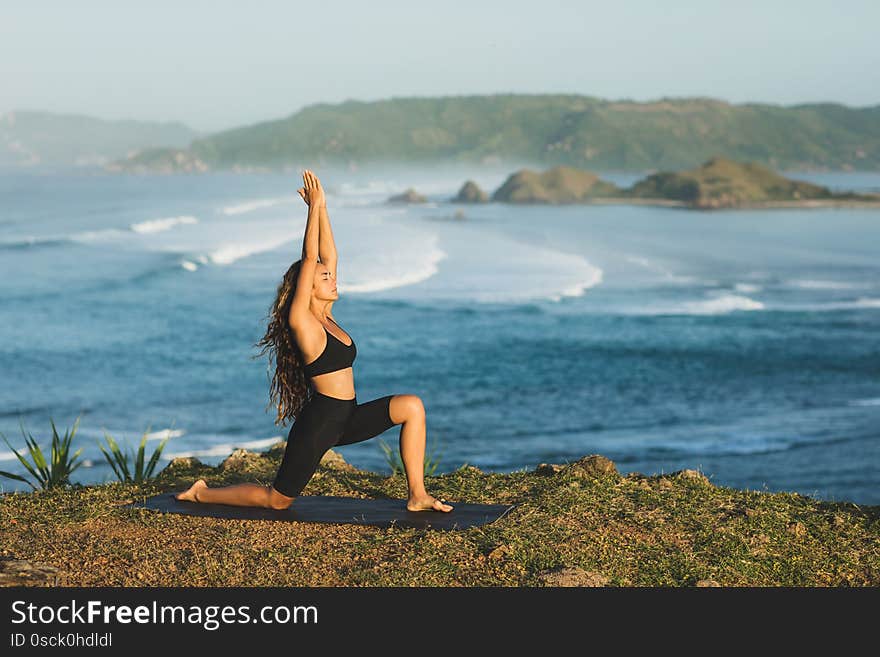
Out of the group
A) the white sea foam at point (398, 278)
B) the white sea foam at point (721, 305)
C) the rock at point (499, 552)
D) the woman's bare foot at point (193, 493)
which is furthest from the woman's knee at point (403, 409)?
the white sea foam at point (398, 278)

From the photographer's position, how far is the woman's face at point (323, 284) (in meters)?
7.11

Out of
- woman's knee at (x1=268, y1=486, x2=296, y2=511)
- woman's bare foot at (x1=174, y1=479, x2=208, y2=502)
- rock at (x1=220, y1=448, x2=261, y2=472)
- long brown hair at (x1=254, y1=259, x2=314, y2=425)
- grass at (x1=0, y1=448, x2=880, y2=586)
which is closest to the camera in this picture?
grass at (x1=0, y1=448, x2=880, y2=586)

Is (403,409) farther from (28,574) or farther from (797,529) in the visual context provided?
(797,529)

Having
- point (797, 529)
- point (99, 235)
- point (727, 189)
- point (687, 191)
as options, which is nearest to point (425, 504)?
point (797, 529)

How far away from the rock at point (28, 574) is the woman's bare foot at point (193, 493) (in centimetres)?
149

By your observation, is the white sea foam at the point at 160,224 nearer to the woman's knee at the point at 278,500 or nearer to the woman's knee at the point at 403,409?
the woman's knee at the point at 278,500

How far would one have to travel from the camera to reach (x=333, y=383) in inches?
283

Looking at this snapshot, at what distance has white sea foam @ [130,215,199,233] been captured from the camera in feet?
255

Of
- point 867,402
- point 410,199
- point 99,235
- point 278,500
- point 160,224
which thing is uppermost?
point 410,199

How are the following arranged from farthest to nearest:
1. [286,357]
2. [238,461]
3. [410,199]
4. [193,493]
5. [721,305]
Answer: [410,199], [721,305], [238,461], [193,493], [286,357]

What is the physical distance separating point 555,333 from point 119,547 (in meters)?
31.6

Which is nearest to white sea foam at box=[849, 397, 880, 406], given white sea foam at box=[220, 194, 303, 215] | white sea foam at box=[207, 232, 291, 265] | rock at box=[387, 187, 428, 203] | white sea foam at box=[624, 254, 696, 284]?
white sea foam at box=[624, 254, 696, 284]

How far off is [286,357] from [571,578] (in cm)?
242

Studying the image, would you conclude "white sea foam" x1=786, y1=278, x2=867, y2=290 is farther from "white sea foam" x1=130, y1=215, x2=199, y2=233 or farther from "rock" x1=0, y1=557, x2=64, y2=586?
"rock" x1=0, y1=557, x2=64, y2=586
